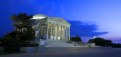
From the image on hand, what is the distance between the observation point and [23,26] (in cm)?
5422

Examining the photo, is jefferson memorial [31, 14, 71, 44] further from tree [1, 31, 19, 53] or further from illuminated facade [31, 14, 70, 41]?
tree [1, 31, 19, 53]

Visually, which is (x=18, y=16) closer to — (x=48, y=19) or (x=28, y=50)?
(x=48, y=19)

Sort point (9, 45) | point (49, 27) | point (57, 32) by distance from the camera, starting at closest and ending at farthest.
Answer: point (9, 45)
point (49, 27)
point (57, 32)

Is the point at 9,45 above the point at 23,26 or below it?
below

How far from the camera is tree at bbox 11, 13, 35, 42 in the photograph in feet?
174

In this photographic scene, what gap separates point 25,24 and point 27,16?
84.9 inches

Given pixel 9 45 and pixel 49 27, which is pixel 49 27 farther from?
pixel 9 45

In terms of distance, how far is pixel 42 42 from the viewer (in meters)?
51.1

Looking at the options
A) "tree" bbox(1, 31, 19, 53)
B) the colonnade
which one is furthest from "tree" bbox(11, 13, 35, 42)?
"tree" bbox(1, 31, 19, 53)

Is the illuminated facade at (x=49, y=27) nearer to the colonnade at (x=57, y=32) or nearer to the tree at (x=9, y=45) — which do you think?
the colonnade at (x=57, y=32)

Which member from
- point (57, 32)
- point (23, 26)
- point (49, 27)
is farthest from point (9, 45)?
point (57, 32)

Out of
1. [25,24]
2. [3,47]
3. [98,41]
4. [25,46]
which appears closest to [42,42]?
[25,24]

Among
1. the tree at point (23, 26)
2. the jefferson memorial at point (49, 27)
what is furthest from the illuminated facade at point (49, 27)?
the tree at point (23, 26)

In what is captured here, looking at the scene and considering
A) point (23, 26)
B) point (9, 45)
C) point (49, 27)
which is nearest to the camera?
point (9, 45)
